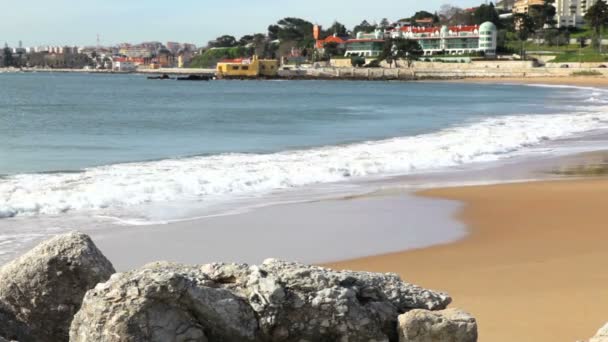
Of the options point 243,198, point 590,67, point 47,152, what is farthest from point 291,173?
point 590,67

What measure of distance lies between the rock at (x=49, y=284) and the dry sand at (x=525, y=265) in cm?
288

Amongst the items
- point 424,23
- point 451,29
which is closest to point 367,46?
point 451,29

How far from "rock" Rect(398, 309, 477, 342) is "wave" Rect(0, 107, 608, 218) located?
29.4 feet

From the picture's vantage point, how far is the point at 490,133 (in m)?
25.6

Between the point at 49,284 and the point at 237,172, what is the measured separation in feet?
39.4

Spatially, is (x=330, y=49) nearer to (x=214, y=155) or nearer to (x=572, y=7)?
(x=572, y=7)

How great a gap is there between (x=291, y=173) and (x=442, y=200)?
3896 millimetres

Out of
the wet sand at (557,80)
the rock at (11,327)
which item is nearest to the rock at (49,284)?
the rock at (11,327)

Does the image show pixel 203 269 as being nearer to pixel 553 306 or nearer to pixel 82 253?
pixel 82 253

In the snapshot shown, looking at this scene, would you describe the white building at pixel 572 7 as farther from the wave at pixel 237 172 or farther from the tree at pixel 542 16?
the wave at pixel 237 172

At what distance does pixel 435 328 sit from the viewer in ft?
11.6

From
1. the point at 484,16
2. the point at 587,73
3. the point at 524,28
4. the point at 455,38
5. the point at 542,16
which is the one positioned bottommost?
the point at 587,73

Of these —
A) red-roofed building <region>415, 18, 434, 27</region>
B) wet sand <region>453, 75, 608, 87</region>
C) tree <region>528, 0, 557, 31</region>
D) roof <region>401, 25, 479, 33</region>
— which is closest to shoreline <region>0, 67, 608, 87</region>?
wet sand <region>453, 75, 608, 87</region>

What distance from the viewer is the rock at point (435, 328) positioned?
3.55m
